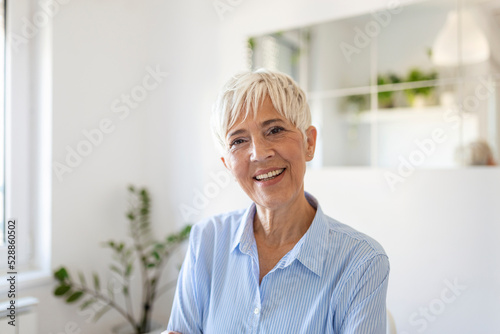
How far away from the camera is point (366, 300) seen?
99 centimetres

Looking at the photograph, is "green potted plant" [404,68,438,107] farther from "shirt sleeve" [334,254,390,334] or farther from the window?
the window

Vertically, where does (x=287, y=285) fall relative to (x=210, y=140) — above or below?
below

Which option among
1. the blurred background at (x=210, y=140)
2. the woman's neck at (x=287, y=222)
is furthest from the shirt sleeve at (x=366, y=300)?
the blurred background at (x=210, y=140)

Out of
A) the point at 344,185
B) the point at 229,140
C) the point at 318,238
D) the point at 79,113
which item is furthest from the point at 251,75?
the point at 79,113

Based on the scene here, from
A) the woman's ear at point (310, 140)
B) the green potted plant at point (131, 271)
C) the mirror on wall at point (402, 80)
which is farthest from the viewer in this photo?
the green potted plant at point (131, 271)

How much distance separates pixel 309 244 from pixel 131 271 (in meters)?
1.72

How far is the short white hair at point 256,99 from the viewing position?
1.12m

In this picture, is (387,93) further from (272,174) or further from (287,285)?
(287,285)

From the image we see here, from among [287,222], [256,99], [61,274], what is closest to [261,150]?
[256,99]

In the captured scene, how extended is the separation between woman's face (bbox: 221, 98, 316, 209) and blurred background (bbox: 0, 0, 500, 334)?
0.92 meters

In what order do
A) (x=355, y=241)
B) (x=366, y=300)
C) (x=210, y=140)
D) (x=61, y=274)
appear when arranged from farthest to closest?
(x=210, y=140) → (x=61, y=274) → (x=355, y=241) → (x=366, y=300)

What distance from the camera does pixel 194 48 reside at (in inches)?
99.1

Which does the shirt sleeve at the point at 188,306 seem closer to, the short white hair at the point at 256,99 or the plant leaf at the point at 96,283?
the short white hair at the point at 256,99

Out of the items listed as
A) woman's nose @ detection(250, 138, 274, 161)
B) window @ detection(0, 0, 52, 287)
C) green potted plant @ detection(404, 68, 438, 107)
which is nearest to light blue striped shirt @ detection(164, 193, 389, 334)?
woman's nose @ detection(250, 138, 274, 161)
